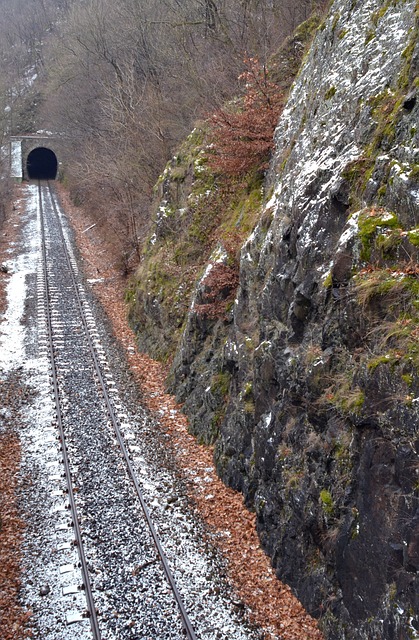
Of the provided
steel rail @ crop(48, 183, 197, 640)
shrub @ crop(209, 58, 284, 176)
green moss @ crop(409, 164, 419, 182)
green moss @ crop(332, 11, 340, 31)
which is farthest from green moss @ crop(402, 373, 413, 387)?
shrub @ crop(209, 58, 284, 176)

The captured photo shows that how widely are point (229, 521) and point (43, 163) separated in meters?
63.0

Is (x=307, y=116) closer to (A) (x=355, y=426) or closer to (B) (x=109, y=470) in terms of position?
Answer: (A) (x=355, y=426)

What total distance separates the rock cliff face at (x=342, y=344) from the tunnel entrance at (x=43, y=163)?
57.6m

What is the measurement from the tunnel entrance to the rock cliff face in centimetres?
5762

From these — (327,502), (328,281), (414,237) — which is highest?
(414,237)

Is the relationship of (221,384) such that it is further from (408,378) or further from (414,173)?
(414,173)

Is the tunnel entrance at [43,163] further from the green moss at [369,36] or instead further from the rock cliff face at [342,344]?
the green moss at [369,36]

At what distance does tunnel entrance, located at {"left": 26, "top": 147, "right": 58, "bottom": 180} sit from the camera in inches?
2532

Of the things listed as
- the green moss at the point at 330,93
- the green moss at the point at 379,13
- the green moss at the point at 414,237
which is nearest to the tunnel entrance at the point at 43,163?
the green moss at the point at 330,93

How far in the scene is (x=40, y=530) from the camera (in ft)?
33.6

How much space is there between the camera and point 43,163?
6569cm

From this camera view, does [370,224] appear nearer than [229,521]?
Yes

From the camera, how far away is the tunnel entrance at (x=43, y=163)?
64.3m

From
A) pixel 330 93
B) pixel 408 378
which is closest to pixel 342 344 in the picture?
pixel 408 378
